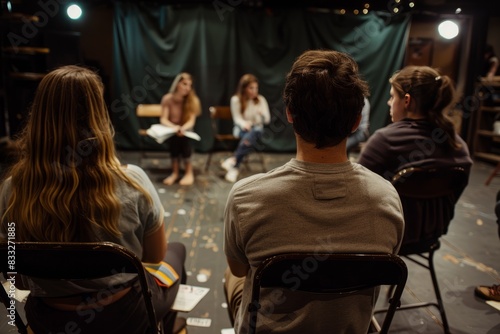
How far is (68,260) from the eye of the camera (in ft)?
3.13

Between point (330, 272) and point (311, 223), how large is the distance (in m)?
0.11

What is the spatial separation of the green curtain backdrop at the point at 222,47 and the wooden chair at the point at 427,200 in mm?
4621

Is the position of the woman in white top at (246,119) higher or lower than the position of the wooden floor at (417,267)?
higher

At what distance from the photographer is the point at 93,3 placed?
20.6ft

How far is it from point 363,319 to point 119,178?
2.53ft

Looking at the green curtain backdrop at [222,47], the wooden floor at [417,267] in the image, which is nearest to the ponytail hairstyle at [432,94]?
the wooden floor at [417,267]

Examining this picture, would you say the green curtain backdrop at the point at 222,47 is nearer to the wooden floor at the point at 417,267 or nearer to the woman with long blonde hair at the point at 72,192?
the wooden floor at the point at 417,267

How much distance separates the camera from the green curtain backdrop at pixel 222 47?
5914 mm

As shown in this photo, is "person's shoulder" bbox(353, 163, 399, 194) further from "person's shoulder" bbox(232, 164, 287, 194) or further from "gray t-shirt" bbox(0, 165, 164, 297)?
"gray t-shirt" bbox(0, 165, 164, 297)

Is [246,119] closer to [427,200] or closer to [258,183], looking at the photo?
[427,200]

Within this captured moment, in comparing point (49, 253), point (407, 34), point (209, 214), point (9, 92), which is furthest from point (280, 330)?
point (407, 34)

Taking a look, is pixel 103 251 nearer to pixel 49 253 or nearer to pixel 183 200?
pixel 49 253

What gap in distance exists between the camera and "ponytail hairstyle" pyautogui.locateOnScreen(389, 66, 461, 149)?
71.7 inches

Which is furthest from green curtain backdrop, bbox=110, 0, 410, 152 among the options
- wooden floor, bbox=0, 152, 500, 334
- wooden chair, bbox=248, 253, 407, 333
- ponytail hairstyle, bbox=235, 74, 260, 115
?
wooden chair, bbox=248, 253, 407, 333
